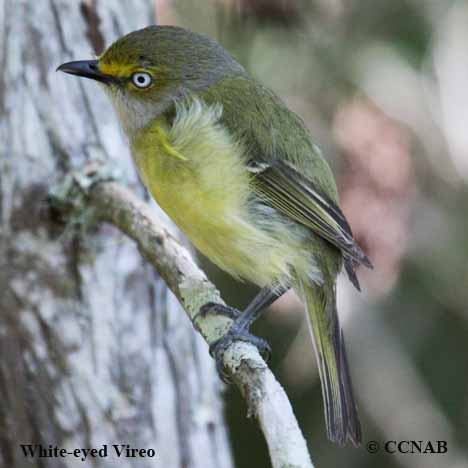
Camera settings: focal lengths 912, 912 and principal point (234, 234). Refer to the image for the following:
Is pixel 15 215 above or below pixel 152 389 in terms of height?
above

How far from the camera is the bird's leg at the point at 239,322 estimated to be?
3400 mm

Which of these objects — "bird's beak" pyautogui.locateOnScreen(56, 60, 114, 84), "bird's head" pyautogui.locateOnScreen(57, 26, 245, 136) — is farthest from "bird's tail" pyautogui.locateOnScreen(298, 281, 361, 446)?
"bird's beak" pyautogui.locateOnScreen(56, 60, 114, 84)

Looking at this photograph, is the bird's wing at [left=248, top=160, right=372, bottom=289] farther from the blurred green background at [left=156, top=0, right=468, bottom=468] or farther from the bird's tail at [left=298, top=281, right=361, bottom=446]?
the blurred green background at [left=156, top=0, right=468, bottom=468]

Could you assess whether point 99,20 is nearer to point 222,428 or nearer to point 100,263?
point 100,263

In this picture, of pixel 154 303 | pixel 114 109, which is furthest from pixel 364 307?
pixel 114 109

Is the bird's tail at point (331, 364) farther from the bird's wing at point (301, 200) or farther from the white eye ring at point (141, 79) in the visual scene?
the white eye ring at point (141, 79)

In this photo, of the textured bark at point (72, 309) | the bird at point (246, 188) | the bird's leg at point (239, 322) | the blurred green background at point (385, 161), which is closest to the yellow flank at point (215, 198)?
the bird at point (246, 188)

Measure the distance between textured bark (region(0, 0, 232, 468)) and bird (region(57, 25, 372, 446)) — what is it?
391 mm

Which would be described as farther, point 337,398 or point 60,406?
point 60,406

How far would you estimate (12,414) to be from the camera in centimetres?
398

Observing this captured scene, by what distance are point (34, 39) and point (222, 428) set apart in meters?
2.00

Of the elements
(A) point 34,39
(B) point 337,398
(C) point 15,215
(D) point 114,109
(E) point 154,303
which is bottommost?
(B) point 337,398

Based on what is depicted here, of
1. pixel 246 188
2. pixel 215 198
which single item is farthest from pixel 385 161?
pixel 215 198

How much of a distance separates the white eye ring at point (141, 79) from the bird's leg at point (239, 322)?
1041 millimetres
